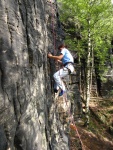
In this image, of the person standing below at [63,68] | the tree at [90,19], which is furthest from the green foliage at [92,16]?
the person standing below at [63,68]

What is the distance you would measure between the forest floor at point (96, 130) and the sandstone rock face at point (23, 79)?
542 cm

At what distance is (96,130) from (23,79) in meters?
12.5

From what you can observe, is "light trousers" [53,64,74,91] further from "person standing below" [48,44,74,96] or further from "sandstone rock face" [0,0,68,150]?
"sandstone rock face" [0,0,68,150]

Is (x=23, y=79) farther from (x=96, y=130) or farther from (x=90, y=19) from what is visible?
(x=96, y=130)

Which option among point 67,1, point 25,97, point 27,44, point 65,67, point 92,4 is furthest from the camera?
point 67,1

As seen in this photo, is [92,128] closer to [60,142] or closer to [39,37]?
[60,142]

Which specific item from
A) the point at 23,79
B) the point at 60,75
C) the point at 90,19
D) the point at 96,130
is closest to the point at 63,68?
the point at 60,75

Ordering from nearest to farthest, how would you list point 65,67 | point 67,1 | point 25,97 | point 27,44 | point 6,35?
point 6,35 < point 25,97 < point 27,44 < point 65,67 < point 67,1

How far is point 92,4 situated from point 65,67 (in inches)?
339

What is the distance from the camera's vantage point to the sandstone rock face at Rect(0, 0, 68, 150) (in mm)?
4695

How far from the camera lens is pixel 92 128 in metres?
16.4

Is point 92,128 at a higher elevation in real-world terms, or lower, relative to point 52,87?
lower

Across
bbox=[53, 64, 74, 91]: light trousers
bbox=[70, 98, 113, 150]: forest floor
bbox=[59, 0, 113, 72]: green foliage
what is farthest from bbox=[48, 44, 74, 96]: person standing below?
bbox=[59, 0, 113, 72]: green foliage

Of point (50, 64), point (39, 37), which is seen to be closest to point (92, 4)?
point (50, 64)
